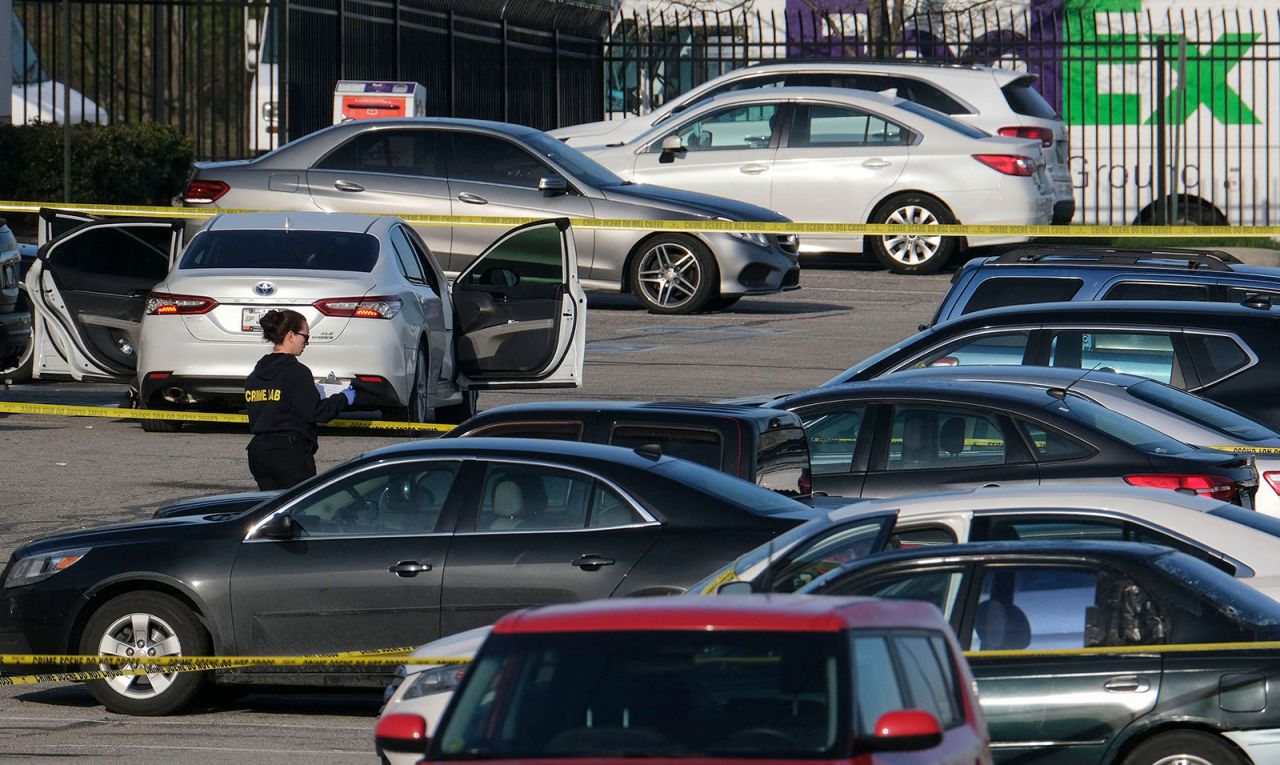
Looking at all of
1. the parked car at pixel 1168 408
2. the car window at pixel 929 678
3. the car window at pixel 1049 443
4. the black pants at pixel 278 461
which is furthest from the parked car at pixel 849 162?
the car window at pixel 929 678

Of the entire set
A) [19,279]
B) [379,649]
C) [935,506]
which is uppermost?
[19,279]

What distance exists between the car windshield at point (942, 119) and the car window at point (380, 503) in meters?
15.6

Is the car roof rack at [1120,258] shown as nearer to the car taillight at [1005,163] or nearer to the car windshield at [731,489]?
the car windshield at [731,489]

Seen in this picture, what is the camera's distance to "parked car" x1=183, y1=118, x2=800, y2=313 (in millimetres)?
19422

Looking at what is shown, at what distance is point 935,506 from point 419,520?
7.48ft

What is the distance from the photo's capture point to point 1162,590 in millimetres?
6977

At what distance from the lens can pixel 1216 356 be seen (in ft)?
40.1

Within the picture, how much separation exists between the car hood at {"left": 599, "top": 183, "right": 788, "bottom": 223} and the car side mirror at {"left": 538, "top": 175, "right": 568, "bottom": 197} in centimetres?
39

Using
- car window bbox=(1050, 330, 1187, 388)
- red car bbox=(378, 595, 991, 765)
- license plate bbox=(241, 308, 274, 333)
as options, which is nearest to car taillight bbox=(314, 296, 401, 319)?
license plate bbox=(241, 308, 274, 333)

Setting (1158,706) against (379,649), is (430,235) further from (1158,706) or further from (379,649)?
(1158,706)

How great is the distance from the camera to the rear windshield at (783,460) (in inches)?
390

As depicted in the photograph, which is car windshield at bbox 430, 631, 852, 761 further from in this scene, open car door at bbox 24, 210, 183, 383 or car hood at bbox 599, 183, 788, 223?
car hood at bbox 599, 183, 788, 223

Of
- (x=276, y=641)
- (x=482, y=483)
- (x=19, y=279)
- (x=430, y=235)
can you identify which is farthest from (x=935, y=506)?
(x=430, y=235)

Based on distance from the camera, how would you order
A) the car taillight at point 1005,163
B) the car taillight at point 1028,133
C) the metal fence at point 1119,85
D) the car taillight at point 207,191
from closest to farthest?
the car taillight at point 207,191 → the car taillight at point 1005,163 → the car taillight at point 1028,133 → the metal fence at point 1119,85
